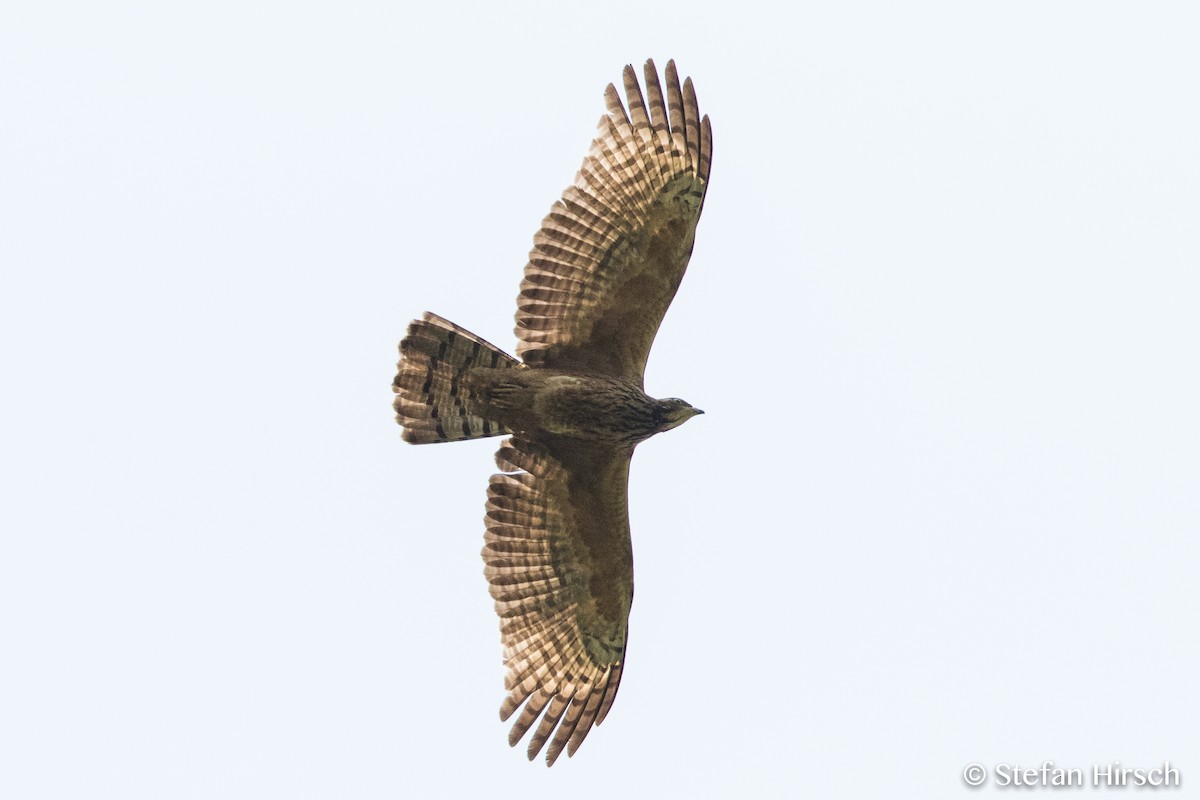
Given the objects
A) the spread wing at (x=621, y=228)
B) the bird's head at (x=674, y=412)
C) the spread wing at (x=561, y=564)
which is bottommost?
the spread wing at (x=561, y=564)

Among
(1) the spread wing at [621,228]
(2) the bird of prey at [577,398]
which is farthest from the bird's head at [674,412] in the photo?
(1) the spread wing at [621,228]

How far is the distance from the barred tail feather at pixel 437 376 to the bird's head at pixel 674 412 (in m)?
1.17

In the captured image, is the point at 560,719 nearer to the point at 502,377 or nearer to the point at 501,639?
the point at 501,639

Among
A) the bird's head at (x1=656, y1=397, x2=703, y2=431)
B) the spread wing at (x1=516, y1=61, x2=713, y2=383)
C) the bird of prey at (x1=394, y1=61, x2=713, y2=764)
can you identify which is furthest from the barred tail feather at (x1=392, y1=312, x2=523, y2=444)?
the bird's head at (x1=656, y1=397, x2=703, y2=431)

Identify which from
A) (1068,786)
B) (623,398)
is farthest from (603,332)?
(1068,786)

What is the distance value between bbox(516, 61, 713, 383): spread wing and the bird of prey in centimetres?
1

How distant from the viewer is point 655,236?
15523mm

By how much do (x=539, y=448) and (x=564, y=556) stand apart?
0.92 metres

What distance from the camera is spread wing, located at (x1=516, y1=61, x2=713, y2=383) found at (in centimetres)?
1549

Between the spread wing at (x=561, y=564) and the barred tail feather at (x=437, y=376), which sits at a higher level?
the barred tail feather at (x=437, y=376)

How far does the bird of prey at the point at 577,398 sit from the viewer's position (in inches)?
611

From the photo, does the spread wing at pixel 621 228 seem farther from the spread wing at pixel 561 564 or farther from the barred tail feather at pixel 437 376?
the spread wing at pixel 561 564

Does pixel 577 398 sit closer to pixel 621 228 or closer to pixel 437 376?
pixel 437 376

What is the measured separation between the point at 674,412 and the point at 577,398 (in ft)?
2.52
